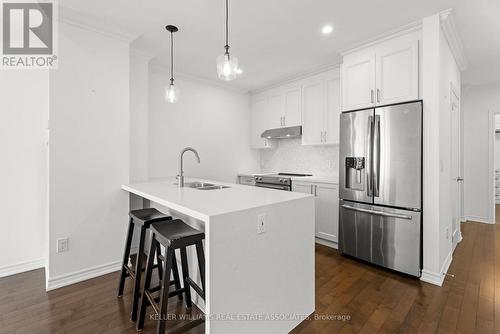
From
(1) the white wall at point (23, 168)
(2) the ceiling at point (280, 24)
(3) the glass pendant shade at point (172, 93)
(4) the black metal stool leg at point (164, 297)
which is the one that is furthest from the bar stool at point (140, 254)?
(2) the ceiling at point (280, 24)

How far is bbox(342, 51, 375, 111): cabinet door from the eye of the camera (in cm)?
279

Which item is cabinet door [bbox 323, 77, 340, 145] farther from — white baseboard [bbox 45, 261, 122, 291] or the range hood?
white baseboard [bbox 45, 261, 122, 291]

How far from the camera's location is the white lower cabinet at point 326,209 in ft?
10.6

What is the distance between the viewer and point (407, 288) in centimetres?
230

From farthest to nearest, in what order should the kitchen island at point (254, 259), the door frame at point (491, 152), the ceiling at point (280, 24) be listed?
the door frame at point (491, 152)
the ceiling at point (280, 24)
the kitchen island at point (254, 259)

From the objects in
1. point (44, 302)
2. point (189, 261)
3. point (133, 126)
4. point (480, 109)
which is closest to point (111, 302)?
point (44, 302)

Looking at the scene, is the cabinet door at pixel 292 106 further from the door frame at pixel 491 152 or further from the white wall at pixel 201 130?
Answer: the door frame at pixel 491 152

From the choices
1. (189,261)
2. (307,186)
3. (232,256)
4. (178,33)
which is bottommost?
(189,261)

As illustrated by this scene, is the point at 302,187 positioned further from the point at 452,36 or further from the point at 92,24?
the point at 92,24

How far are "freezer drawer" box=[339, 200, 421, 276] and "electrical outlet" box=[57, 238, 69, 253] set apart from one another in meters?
3.05

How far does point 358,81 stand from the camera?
2.91 meters

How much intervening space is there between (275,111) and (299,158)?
3.28 ft

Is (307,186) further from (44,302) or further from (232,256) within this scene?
(44,302)

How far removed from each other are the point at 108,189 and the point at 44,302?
3.61ft
